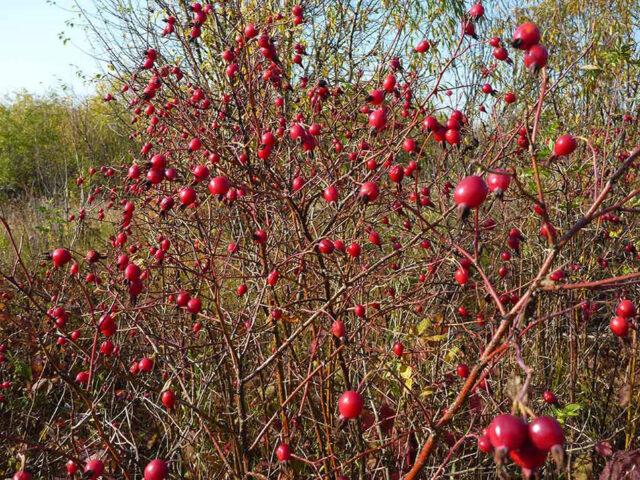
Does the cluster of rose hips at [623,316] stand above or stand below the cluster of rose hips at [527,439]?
above

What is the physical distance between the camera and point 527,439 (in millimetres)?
649

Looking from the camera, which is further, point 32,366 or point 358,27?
point 358,27

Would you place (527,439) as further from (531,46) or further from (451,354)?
(451,354)

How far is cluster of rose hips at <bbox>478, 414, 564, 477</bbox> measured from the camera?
623 millimetres

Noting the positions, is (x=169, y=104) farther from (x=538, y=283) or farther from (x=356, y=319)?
(x=538, y=283)

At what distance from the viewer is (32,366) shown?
10.1ft

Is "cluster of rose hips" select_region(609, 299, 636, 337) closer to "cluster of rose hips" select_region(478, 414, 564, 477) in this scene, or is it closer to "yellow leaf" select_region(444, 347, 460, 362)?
"cluster of rose hips" select_region(478, 414, 564, 477)

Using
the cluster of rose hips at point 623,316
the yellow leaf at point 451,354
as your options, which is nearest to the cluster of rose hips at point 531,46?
the cluster of rose hips at point 623,316

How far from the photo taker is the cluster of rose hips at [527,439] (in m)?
0.62

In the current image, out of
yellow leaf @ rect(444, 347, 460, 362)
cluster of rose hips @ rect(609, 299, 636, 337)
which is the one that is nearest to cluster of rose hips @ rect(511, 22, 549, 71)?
cluster of rose hips @ rect(609, 299, 636, 337)

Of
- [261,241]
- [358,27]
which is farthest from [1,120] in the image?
[261,241]

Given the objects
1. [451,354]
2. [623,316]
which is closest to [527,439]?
[623,316]

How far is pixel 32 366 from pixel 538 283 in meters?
3.22

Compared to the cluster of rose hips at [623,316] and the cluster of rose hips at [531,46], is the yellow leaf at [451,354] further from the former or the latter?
the cluster of rose hips at [531,46]
